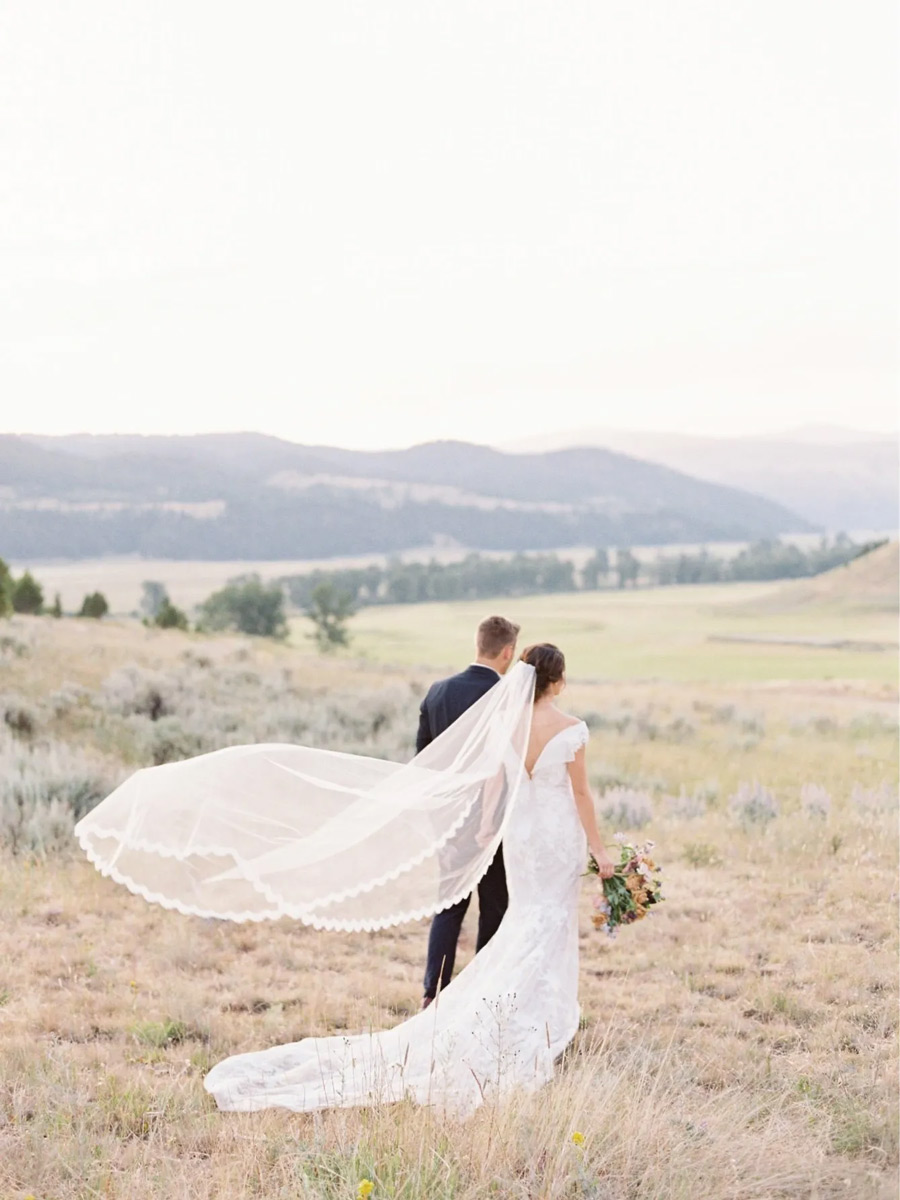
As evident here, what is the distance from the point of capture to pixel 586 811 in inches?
228

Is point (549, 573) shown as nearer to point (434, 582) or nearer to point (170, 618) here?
point (434, 582)

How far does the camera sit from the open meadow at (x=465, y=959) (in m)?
4.18

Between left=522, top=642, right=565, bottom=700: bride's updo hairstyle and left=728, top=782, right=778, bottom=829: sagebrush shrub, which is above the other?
left=522, top=642, right=565, bottom=700: bride's updo hairstyle

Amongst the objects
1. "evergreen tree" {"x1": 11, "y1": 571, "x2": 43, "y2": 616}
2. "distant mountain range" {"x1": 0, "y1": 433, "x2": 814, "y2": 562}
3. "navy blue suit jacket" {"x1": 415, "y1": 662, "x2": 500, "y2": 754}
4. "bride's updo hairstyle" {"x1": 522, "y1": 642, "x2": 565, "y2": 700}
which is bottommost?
"evergreen tree" {"x1": 11, "y1": 571, "x2": 43, "y2": 616}

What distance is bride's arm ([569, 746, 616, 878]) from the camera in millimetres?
5758

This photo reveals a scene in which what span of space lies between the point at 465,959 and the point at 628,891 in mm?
2199

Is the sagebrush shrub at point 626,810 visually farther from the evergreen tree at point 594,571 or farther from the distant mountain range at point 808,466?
Answer: the distant mountain range at point 808,466

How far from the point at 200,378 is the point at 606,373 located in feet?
68.1

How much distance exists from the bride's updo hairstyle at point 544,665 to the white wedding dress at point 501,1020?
25cm

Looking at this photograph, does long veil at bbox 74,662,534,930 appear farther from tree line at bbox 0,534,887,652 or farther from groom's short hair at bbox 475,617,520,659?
tree line at bbox 0,534,887,652

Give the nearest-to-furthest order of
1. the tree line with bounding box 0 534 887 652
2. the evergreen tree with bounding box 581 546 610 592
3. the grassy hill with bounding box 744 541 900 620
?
the grassy hill with bounding box 744 541 900 620 < the tree line with bounding box 0 534 887 652 < the evergreen tree with bounding box 581 546 610 592

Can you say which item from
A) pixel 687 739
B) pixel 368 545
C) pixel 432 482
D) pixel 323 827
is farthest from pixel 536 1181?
pixel 432 482

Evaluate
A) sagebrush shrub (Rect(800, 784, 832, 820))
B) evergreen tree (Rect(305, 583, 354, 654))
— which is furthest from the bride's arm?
evergreen tree (Rect(305, 583, 354, 654))

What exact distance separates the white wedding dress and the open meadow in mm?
217
